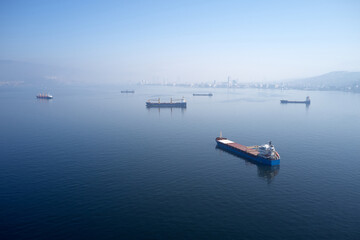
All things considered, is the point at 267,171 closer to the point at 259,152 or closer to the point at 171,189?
the point at 259,152

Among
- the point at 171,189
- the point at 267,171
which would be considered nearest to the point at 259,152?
the point at 267,171

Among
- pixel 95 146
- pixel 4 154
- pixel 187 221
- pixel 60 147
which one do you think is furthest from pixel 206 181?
pixel 4 154

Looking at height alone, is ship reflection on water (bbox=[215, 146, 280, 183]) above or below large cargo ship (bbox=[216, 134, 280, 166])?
below

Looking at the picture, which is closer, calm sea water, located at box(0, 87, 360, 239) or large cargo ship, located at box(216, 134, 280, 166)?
calm sea water, located at box(0, 87, 360, 239)

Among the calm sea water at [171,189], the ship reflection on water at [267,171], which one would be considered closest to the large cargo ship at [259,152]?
the ship reflection on water at [267,171]

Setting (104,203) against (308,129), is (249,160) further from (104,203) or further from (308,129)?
(308,129)

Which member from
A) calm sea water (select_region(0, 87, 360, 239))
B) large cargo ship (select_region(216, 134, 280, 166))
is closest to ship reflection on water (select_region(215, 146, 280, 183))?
calm sea water (select_region(0, 87, 360, 239))

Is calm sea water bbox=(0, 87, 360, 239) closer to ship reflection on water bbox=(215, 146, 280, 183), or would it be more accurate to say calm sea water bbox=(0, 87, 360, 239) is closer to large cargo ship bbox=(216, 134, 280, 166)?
ship reflection on water bbox=(215, 146, 280, 183)

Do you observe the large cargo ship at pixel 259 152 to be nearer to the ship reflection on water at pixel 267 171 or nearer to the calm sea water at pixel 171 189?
the ship reflection on water at pixel 267 171
